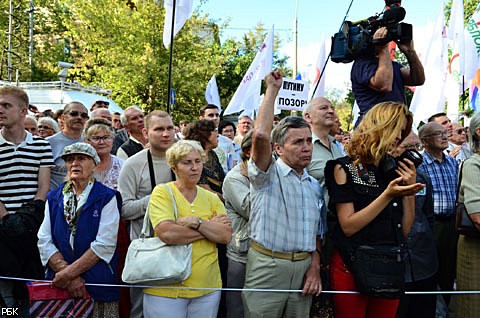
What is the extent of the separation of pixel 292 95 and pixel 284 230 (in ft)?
17.1

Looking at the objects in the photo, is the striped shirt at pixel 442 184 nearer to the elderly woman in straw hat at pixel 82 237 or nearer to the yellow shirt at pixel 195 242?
the yellow shirt at pixel 195 242

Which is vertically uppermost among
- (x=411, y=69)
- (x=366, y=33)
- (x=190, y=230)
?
(x=366, y=33)

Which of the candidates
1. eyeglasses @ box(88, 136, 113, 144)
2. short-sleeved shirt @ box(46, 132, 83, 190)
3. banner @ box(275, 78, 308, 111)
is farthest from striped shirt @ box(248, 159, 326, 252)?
banner @ box(275, 78, 308, 111)

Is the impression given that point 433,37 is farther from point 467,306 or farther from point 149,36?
point 149,36

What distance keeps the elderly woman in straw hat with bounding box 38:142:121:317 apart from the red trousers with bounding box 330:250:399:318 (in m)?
1.66

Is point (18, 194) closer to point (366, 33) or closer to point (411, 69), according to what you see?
point (366, 33)

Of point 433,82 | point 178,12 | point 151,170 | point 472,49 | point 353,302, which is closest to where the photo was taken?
point 353,302

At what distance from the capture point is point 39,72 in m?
29.6

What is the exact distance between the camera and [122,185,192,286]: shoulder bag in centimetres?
340

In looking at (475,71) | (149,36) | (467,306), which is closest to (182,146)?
(467,306)

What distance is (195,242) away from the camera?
359cm

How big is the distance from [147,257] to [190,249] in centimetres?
30

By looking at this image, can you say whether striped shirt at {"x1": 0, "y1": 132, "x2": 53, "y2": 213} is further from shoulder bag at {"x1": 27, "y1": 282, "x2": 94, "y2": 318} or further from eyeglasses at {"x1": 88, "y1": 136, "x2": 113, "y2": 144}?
shoulder bag at {"x1": 27, "y1": 282, "x2": 94, "y2": 318}

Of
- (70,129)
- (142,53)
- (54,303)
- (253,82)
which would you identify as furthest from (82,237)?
(142,53)
